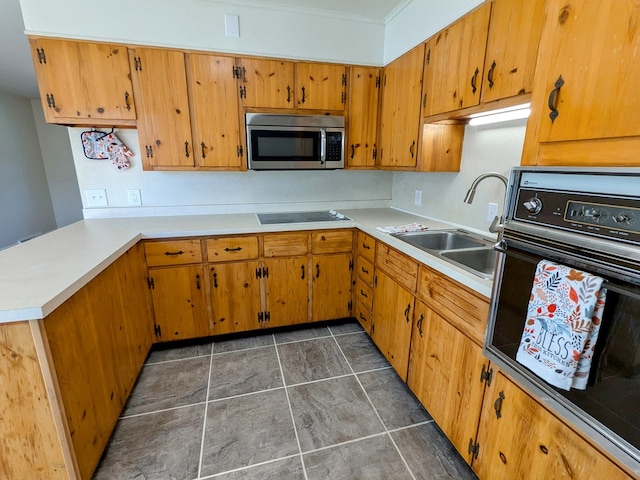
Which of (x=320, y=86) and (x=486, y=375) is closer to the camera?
(x=486, y=375)

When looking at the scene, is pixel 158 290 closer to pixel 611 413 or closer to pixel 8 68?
pixel 611 413

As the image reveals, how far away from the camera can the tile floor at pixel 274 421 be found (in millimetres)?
1438

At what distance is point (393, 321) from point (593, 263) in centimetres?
132

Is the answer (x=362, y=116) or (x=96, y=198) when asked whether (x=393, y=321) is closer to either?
(x=362, y=116)

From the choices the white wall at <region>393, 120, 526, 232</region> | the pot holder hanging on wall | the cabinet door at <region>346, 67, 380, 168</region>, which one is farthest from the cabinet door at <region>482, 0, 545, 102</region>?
the pot holder hanging on wall

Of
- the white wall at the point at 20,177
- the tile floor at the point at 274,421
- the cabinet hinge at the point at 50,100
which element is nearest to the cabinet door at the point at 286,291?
the tile floor at the point at 274,421

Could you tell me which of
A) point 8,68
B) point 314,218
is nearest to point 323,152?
point 314,218

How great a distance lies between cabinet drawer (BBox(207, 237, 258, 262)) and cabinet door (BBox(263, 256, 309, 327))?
0.50ft

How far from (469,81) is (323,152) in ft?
3.84

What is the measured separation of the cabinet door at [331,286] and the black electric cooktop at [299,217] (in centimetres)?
34

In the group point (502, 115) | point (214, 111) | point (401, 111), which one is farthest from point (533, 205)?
point (214, 111)

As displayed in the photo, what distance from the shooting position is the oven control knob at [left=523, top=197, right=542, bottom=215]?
0.89 m

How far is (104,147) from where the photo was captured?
2371mm

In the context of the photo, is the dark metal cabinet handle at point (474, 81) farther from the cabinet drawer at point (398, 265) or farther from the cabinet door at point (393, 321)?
the cabinet door at point (393, 321)
